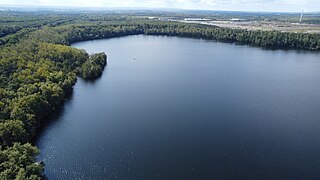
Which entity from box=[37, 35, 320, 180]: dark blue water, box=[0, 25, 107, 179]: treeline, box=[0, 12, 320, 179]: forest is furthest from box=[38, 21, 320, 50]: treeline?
box=[37, 35, 320, 180]: dark blue water

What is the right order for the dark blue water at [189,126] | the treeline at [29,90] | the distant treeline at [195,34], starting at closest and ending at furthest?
the treeline at [29,90]
the dark blue water at [189,126]
the distant treeline at [195,34]

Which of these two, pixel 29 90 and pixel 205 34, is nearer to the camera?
pixel 29 90

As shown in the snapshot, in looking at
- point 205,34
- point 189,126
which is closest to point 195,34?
point 205,34

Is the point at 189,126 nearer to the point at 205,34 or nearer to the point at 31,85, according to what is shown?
the point at 31,85

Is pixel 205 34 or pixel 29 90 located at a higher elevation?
pixel 29 90

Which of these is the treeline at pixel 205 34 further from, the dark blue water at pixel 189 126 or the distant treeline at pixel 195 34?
the dark blue water at pixel 189 126

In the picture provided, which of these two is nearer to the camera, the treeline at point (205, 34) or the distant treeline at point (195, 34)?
the distant treeline at point (195, 34)

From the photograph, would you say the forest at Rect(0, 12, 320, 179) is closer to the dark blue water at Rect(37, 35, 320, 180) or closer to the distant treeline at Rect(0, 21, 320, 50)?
the distant treeline at Rect(0, 21, 320, 50)

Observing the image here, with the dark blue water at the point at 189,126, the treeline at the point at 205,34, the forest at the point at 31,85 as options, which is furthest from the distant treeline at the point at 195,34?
the dark blue water at the point at 189,126

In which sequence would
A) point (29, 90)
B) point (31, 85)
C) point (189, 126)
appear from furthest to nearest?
point (31, 85), point (29, 90), point (189, 126)
